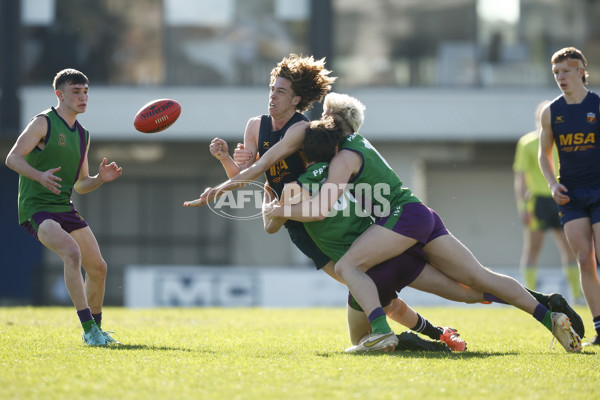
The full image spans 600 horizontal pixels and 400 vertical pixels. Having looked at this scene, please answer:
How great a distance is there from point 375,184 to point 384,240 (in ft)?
1.33

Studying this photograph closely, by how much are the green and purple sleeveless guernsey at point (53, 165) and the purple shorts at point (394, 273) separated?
2442 mm

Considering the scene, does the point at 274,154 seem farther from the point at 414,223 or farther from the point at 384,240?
the point at 414,223

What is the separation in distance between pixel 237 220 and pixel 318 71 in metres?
14.8

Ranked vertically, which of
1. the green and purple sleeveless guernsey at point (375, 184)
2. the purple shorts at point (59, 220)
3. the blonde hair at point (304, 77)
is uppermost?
the blonde hair at point (304, 77)

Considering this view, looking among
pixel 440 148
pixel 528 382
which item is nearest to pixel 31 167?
pixel 528 382

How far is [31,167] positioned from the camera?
20.0 feet

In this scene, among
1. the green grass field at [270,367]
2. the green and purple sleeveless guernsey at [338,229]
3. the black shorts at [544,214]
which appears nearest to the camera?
the green grass field at [270,367]

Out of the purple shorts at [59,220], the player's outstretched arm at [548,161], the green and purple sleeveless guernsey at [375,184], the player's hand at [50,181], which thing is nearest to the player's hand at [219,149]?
the green and purple sleeveless guernsey at [375,184]

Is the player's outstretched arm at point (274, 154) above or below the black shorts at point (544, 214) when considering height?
above

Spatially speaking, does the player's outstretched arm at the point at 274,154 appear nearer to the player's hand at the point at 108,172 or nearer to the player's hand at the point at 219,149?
the player's hand at the point at 219,149

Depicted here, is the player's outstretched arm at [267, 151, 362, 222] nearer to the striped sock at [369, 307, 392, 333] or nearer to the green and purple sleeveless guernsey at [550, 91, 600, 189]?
the striped sock at [369, 307, 392, 333]

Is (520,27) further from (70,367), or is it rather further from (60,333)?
(70,367)

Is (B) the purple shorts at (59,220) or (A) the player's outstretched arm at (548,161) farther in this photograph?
(A) the player's outstretched arm at (548,161)

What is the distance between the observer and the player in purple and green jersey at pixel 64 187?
6.11 metres
